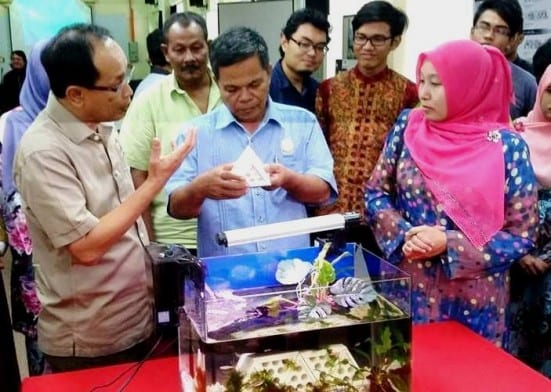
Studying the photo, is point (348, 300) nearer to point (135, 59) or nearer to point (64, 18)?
point (135, 59)

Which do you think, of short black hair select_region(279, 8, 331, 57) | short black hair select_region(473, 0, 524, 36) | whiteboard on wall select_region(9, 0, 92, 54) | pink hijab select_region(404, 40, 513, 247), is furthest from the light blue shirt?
whiteboard on wall select_region(9, 0, 92, 54)

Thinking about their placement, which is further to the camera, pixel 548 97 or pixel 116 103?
pixel 548 97

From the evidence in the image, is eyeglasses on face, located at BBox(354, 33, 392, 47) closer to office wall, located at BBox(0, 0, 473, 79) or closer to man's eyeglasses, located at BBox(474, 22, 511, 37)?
man's eyeglasses, located at BBox(474, 22, 511, 37)

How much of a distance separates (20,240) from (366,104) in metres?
1.29

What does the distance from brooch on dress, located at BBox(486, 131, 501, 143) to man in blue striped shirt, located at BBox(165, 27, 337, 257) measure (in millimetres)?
426

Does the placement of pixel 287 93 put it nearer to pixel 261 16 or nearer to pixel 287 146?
pixel 287 146

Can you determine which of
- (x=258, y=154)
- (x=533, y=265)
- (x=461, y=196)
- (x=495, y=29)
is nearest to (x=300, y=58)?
(x=495, y=29)

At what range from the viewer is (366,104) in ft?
7.31

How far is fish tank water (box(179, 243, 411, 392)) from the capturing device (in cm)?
96

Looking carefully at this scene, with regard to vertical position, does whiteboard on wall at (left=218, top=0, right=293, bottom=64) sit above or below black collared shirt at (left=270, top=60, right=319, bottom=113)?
above

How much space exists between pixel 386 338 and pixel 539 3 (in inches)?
99.0

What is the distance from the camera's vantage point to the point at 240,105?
1.53 m

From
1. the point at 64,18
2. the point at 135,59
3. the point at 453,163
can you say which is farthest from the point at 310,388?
the point at 64,18

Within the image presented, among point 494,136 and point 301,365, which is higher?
point 494,136
